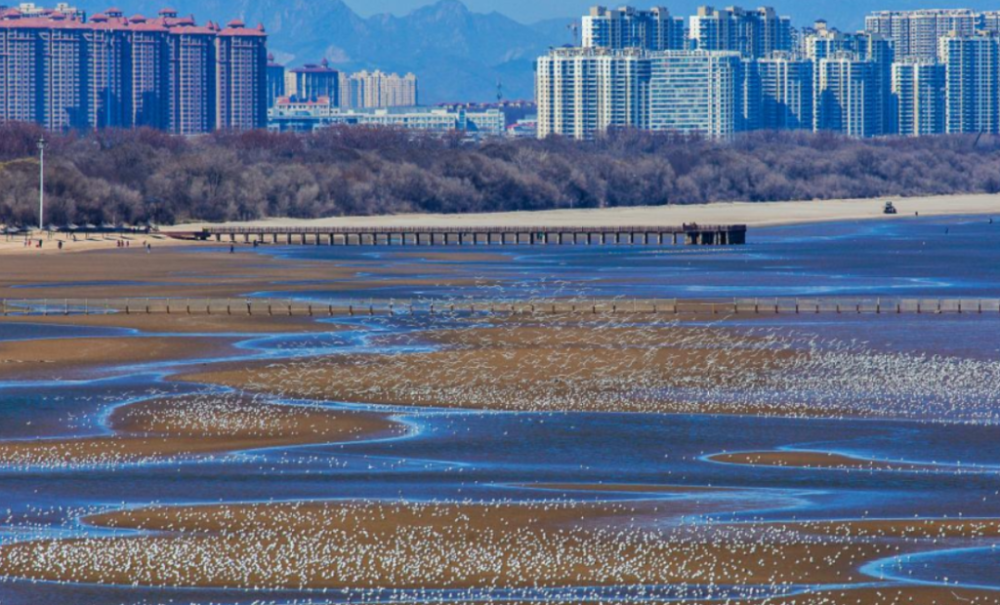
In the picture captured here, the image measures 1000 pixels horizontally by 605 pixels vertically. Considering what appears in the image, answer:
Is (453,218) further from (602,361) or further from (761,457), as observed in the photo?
(761,457)

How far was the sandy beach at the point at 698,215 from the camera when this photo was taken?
139 metres

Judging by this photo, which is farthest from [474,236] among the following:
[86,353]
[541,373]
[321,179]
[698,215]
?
[541,373]

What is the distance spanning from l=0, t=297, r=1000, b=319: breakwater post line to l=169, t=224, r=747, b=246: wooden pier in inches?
1882

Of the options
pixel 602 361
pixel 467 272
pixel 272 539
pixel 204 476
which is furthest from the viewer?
pixel 467 272

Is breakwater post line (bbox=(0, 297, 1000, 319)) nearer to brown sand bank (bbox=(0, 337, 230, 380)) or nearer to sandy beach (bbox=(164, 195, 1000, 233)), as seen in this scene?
brown sand bank (bbox=(0, 337, 230, 380))

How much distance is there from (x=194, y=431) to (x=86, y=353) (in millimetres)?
13702

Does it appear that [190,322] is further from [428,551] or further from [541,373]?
[428,551]

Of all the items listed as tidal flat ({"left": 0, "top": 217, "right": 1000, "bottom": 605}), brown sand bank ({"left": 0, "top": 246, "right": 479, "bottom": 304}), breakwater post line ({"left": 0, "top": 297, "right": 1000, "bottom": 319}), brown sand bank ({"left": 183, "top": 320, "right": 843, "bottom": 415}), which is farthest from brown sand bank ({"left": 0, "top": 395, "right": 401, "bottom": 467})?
brown sand bank ({"left": 0, "top": 246, "right": 479, "bottom": 304})

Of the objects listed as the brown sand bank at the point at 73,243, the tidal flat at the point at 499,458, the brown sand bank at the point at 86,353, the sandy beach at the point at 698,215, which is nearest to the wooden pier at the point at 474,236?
the brown sand bank at the point at 73,243

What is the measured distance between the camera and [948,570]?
899 inches

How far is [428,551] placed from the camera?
78.9 ft

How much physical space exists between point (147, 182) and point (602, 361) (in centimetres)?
9638

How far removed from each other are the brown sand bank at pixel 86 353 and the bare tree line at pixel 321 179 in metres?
69.7

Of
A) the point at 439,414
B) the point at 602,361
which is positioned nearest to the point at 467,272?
the point at 602,361
